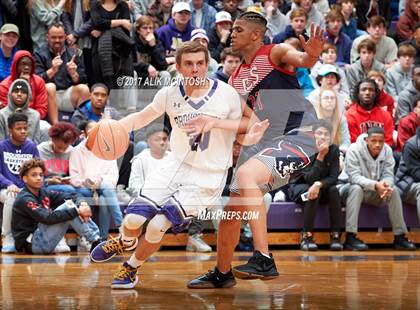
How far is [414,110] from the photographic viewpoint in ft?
36.6

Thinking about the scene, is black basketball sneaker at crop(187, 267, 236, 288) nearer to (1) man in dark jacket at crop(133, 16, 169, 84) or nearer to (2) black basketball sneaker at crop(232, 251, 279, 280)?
(2) black basketball sneaker at crop(232, 251, 279, 280)

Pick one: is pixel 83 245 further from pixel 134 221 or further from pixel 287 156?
pixel 287 156

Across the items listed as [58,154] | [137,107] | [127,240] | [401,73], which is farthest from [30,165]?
[401,73]

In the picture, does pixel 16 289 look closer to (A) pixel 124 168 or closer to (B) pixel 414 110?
(A) pixel 124 168

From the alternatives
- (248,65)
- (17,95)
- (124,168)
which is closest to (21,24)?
(17,95)

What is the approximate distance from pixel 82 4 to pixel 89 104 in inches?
62.8

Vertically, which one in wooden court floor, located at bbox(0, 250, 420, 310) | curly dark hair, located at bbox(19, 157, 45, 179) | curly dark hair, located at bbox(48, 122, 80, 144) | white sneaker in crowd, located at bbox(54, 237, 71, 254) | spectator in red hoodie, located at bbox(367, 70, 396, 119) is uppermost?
spectator in red hoodie, located at bbox(367, 70, 396, 119)

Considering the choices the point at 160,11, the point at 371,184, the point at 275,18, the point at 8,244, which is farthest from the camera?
the point at 275,18

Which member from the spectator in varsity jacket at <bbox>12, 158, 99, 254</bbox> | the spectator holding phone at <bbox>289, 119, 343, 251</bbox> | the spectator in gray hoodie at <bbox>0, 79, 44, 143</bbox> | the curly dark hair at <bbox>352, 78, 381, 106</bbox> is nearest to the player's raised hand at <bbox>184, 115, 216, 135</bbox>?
the spectator in varsity jacket at <bbox>12, 158, 99, 254</bbox>

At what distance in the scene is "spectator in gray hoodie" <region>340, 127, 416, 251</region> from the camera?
10203 mm

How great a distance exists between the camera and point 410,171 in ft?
34.7

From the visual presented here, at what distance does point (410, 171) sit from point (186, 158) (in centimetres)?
495

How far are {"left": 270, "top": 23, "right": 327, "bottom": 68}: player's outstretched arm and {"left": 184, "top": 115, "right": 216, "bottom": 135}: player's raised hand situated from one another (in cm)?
67

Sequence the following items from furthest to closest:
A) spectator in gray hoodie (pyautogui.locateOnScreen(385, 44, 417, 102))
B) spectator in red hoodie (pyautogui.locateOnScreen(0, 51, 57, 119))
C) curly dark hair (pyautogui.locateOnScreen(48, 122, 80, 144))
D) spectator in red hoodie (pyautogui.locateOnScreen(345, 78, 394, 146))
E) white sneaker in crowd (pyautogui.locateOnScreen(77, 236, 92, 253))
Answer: spectator in gray hoodie (pyautogui.locateOnScreen(385, 44, 417, 102))
spectator in red hoodie (pyautogui.locateOnScreen(345, 78, 394, 146))
spectator in red hoodie (pyautogui.locateOnScreen(0, 51, 57, 119))
curly dark hair (pyautogui.locateOnScreen(48, 122, 80, 144))
white sneaker in crowd (pyautogui.locateOnScreen(77, 236, 92, 253))
